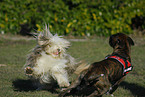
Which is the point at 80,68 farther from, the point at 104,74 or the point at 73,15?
the point at 73,15

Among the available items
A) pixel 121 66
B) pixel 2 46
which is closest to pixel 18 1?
pixel 2 46

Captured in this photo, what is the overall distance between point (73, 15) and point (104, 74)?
9924 mm

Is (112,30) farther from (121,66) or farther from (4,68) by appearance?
(121,66)

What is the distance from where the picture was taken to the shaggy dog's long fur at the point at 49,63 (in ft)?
17.0

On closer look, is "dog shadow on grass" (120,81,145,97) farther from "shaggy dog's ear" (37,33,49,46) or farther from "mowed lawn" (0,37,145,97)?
"shaggy dog's ear" (37,33,49,46)

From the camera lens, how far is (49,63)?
206 inches

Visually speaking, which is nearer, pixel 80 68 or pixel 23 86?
pixel 80 68

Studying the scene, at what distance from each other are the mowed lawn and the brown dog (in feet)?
2.89

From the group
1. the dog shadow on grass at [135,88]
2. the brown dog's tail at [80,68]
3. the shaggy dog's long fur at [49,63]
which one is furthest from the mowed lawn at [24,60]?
the brown dog's tail at [80,68]

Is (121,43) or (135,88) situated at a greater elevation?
(121,43)

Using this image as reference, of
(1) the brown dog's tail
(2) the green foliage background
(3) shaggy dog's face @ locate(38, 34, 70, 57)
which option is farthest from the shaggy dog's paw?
(2) the green foliage background

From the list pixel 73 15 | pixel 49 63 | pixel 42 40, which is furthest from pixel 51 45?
pixel 73 15

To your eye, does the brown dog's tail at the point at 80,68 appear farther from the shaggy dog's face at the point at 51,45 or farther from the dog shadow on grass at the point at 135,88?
the dog shadow on grass at the point at 135,88

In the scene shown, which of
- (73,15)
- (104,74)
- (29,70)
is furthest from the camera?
(73,15)
